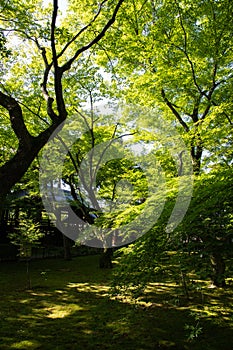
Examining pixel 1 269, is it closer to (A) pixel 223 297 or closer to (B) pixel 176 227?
(A) pixel 223 297

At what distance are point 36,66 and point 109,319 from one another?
1295cm

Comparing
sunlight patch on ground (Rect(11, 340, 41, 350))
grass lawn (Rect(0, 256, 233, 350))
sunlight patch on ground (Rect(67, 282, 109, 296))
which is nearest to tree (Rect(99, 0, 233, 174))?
grass lawn (Rect(0, 256, 233, 350))

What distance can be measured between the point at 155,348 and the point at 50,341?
2605 mm

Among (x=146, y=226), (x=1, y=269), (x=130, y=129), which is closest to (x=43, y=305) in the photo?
(x=146, y=226)

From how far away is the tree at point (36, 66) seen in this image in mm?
5212

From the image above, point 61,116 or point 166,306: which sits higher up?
point 61,116

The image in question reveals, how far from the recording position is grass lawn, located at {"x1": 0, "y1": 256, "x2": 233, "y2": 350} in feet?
20.1

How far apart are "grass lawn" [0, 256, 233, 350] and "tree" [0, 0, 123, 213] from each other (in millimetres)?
3519

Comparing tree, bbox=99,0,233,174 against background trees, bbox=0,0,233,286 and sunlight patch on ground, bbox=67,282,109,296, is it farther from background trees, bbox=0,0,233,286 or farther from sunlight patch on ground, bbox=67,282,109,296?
sunlight patch on ground, bbox=67,282,109,296

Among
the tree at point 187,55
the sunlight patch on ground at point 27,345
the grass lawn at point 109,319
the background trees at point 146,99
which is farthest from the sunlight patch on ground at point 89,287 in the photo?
the tree at point 187,55

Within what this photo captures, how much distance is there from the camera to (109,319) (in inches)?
307

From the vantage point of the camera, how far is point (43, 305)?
32.1 feet

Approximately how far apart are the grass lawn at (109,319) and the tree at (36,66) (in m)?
3.52

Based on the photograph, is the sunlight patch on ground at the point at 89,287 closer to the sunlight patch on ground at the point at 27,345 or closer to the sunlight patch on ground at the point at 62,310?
the sunlight patch on ground at the point at 62,310
